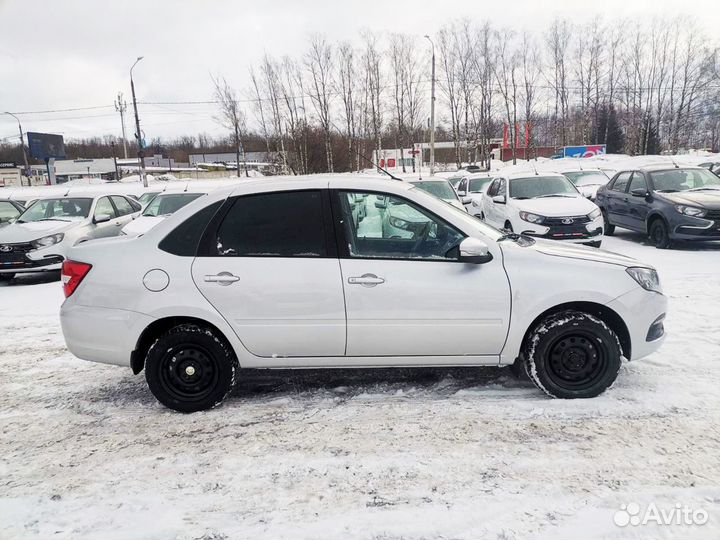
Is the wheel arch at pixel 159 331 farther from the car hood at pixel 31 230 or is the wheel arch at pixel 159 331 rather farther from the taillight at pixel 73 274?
the car hood at pixel 31 230

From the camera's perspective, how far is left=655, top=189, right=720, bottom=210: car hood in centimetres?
904

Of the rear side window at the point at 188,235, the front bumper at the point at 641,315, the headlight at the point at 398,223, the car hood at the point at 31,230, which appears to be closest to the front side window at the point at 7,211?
the car hood at the point at 31,230

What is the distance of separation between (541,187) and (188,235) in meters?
8.98

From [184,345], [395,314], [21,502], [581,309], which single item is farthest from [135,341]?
[581,309]

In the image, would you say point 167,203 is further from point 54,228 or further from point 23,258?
point 23,258

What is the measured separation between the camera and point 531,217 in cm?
933

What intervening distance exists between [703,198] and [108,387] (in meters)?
10.6

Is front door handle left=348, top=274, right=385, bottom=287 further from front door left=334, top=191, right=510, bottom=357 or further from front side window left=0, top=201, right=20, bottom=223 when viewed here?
front side window left=0, top=201, right=20, bottom=223

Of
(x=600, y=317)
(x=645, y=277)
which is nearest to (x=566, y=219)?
(x=645, y=277)

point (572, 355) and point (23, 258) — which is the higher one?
point (23, 258)

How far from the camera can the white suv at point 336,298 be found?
337 centimetres

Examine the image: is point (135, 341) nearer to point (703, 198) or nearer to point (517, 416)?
point (517, 416)

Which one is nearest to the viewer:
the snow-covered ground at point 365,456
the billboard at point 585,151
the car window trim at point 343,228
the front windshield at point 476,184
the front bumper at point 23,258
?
the snow-covered ground at point 365,456

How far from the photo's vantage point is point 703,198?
9.23 metres
